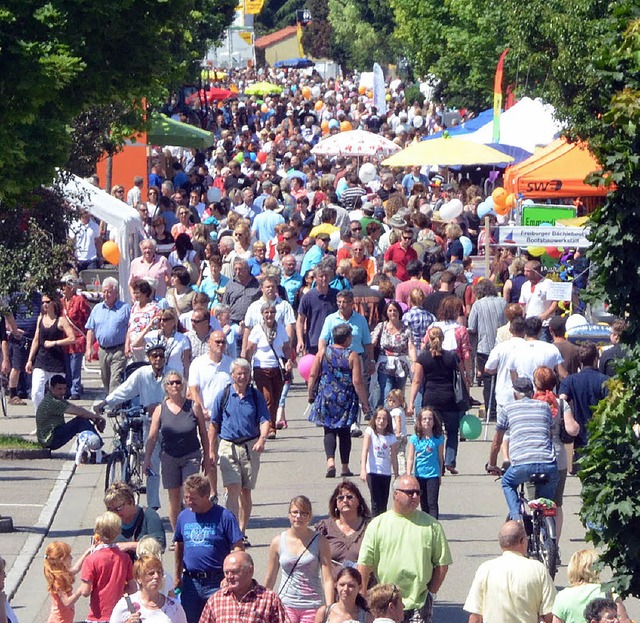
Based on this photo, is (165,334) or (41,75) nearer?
(41,75)

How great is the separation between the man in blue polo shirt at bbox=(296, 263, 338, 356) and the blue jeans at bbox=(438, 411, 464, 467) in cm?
269

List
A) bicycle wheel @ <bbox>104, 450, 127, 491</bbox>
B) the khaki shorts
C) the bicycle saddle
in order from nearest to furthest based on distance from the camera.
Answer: the bicycle saddle < the khaki shorts < bicycle wheel @ <bbox>104, 450, 127, 491</bbox>

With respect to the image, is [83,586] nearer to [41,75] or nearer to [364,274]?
[41,75]

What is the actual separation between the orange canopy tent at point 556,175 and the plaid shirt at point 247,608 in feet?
48.7

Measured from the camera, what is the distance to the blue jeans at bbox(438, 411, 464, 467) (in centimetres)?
1427

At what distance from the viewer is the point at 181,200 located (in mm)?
30688

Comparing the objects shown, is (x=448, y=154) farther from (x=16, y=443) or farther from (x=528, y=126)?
(x=16, y=443)

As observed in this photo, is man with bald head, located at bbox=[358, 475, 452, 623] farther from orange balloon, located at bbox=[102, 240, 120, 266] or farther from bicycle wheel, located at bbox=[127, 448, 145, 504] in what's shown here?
orange balloon, located at bbox=[102, 240, 120, 266]

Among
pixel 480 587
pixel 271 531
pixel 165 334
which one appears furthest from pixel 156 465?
pixel 480 587

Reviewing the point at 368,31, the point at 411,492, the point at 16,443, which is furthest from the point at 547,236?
the point at 368,31

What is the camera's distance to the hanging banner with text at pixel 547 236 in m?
18.1

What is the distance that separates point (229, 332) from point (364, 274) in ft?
6.88

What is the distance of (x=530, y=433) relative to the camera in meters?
11.5

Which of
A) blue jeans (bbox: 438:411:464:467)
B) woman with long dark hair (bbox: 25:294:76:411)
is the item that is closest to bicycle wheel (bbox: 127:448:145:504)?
blue jeans (bbox: 438:411:464:467)
